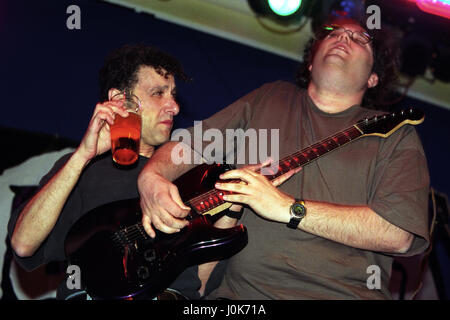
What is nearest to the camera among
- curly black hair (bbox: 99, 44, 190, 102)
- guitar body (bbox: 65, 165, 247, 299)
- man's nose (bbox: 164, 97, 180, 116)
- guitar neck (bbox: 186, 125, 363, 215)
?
guitar body (bbox: 65, 165, 247, 299)

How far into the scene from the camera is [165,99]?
277cm

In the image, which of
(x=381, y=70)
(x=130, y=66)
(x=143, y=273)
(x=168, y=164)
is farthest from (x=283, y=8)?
(x=143, y=273)

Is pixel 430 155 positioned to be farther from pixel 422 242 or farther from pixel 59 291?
pixel 59 291

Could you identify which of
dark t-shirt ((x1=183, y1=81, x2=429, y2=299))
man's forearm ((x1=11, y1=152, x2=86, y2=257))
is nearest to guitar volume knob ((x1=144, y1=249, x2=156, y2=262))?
dark t-shirt ((x1=183, y1=81, x2=429, y2=299))

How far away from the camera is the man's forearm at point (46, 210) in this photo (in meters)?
2.15

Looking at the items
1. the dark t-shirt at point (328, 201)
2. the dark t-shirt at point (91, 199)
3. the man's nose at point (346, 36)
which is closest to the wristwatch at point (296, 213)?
the dark t-shirt at point (328, 201)

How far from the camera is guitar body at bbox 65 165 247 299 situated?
6.03ft

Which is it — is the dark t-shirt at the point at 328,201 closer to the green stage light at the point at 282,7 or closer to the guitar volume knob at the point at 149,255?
the guitar volume knob at the point at 149,255

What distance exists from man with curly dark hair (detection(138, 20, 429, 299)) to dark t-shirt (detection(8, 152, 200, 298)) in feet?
1.13

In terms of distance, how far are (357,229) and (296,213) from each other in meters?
0.28

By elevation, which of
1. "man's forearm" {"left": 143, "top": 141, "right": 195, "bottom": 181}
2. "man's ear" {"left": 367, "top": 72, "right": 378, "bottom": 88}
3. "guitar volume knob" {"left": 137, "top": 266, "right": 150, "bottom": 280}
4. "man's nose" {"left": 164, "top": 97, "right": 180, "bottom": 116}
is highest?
"man's ear" {"left": 367, "top": 72, "right": 378, "bottom": 88}

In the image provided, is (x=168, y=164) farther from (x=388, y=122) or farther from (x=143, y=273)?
(x=388, y=122)

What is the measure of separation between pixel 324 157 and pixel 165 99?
112 cm

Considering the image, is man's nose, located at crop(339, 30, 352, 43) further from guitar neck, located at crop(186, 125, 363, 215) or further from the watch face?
the watch face
